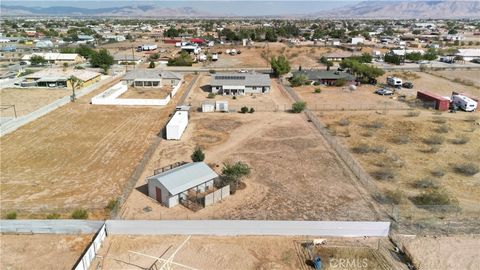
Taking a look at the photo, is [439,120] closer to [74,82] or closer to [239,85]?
[239,85]

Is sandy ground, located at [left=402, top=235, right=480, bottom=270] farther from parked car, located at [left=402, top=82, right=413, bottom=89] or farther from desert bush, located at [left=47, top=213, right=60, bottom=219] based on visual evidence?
parked car, located at [left=402, top=82, right=413, bottom=89]

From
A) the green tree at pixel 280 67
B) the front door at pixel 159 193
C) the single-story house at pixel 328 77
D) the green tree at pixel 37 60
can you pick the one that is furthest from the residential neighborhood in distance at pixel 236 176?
the green tree at pixel 37 60

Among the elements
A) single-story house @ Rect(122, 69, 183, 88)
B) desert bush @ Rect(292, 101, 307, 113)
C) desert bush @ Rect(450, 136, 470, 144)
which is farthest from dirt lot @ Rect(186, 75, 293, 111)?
desert bush @ Rect(450, 136, 470, 144)

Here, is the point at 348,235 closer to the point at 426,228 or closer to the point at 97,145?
the point at 426,228

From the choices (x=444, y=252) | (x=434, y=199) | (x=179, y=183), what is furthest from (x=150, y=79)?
(x=444, y=252)

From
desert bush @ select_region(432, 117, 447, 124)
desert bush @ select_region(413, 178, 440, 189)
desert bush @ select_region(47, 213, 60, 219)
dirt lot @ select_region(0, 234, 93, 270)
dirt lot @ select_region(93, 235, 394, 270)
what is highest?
desert bush @ select_region(432, 117, 447, 124)

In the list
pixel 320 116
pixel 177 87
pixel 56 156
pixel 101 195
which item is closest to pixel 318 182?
pixel 101 195
